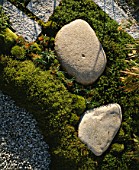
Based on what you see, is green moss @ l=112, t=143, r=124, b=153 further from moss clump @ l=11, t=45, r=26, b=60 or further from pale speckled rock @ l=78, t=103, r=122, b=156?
moss clump @ l=11, t=45, r=26, b=60

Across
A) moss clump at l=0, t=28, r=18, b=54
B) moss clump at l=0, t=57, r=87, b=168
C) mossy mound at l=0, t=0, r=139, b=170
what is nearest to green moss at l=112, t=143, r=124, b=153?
mossy mound at l=0, t=0, r=139, b=170

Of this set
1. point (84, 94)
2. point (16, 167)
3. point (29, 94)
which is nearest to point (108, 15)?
point (84, 94)

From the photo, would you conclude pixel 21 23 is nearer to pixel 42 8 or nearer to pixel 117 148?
pixel 42 8

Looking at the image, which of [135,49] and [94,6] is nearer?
[135,49]

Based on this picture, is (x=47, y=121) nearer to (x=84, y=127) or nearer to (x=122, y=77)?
(x=84, y=127)

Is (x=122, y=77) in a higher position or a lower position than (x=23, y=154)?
higher

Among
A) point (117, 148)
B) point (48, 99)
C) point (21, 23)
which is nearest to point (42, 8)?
point (21, 23)

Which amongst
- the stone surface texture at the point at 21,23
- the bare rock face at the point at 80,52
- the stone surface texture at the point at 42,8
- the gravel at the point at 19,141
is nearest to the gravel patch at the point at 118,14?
the bare rock face at the point at 80,52
